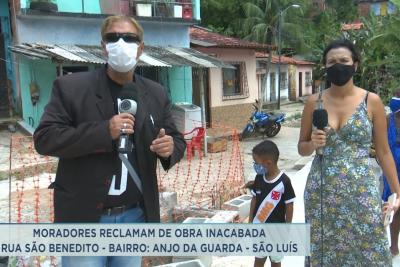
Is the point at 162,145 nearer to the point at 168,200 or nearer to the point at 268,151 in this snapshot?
the point at 268,151

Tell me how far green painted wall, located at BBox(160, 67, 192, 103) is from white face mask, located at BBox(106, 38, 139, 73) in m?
12.1

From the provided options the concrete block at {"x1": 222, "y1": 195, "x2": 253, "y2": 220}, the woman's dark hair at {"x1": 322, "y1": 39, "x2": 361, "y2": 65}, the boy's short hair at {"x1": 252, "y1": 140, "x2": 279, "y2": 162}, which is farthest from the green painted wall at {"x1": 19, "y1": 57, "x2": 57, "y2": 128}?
the woman's dark hair at {"x1": 322, "y1": 39, "x2": 361, "y2": 65}

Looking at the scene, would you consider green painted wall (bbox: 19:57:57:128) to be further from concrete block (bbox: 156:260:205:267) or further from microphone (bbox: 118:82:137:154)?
microphone (bbox: 118:82:137:154)

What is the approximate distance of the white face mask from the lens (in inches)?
80.9

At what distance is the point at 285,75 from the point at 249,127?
53.9 feet

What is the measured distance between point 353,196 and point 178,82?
12.1 metres

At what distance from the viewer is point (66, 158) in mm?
2016

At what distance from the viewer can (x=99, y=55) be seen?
405 inches

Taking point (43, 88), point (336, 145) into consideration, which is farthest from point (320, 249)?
point (43, 88)

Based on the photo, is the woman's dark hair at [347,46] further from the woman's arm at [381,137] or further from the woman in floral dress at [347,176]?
A: the woman's arm at [381,137]

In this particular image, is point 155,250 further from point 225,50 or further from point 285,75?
point 285,75

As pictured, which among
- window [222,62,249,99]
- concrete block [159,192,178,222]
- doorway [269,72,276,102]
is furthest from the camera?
doorway [269,72,276,102]

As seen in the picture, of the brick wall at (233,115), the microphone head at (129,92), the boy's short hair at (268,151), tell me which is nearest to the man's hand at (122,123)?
the microphone head at (129,92)

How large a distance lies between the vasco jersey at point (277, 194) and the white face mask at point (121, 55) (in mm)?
1786
